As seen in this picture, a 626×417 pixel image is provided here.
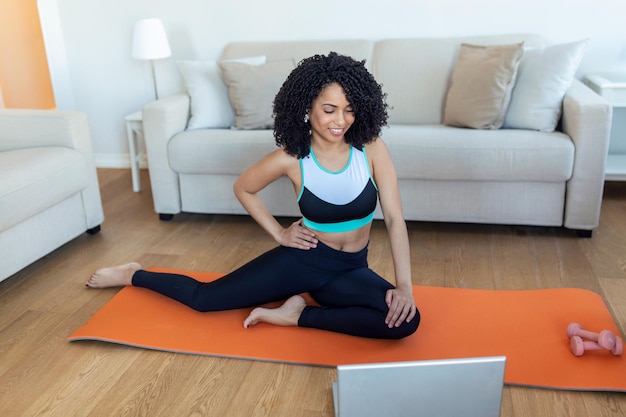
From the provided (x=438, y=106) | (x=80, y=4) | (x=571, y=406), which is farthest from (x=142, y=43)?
(x=571, y=406)

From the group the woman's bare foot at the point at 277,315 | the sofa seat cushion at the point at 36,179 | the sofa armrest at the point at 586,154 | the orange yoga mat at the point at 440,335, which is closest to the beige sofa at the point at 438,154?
the sofa armrest at the point at 586,154

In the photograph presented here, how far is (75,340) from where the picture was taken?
80.9 inches

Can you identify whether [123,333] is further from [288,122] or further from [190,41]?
[190,41]

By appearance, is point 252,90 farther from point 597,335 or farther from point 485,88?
point 597,335

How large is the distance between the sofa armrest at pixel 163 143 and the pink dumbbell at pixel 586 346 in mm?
1936

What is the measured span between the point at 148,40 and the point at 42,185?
1.30 meters

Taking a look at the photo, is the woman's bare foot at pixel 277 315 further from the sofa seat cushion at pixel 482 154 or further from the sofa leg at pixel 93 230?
the sofa leg at pixel 93 230

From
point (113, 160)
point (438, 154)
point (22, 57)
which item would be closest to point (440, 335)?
point (438, 154)

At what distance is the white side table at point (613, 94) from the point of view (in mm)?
2920

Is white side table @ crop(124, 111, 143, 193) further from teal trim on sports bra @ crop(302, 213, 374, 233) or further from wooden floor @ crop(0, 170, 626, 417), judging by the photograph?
teal trim on sports bra @ crop(302, 213, 374, 233)

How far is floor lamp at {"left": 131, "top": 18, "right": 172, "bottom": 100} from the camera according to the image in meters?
3.47

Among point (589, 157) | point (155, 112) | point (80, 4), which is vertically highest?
point (80, 4)

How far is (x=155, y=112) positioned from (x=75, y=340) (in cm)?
127

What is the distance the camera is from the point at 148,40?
11.4 ft
